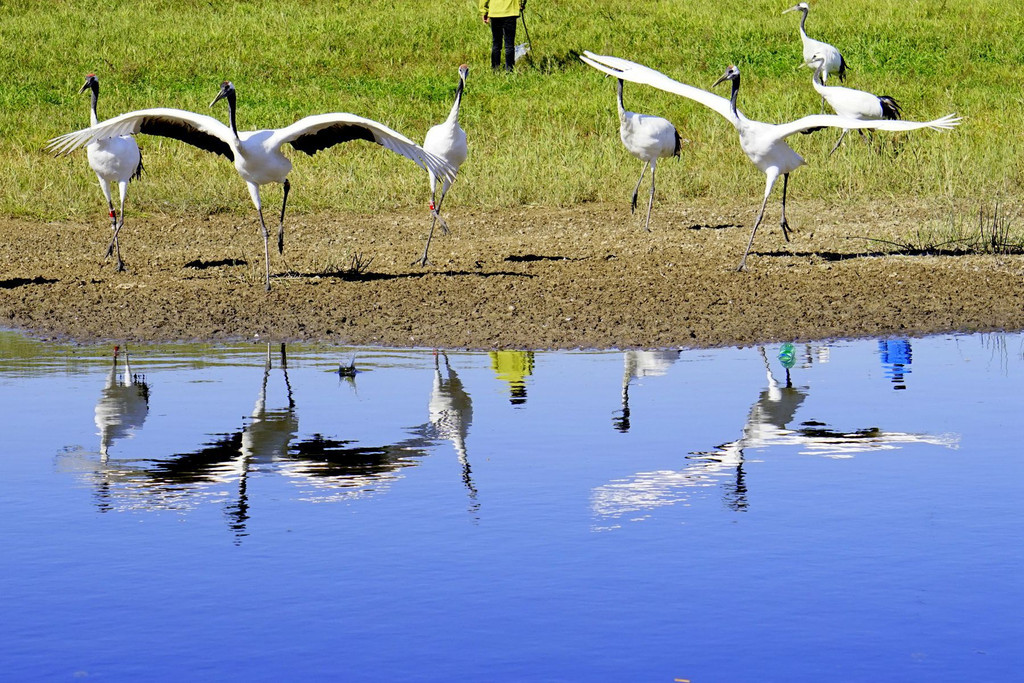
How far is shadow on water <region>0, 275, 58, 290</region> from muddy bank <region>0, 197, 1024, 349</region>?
0.03 m

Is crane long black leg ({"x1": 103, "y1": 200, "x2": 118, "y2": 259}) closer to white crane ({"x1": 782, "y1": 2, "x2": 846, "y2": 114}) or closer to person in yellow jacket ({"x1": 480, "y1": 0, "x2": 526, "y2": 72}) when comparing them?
white crane ({"x1": 782, "y1": 2, "x2": 846, "y2": 114})

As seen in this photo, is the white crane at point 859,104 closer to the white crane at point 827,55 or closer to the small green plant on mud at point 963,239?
the small green plant on mud at point 963,239

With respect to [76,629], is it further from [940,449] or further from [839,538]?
[940,449]

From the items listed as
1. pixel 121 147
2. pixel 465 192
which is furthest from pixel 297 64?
pixel 121 147

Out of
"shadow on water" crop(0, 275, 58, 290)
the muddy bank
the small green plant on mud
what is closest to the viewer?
the muddy bank

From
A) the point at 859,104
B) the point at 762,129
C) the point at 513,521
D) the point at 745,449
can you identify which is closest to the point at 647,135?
the point at 762,129

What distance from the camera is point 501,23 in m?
23.2

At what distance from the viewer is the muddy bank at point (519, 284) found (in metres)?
9.54

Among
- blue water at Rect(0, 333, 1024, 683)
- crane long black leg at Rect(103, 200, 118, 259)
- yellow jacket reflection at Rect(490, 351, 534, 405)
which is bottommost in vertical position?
blue water at Rect(0, 333, 1024, 683)

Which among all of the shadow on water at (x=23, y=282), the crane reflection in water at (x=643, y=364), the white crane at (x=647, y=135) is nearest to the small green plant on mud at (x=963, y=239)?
the white crane at (x=647, y=135)

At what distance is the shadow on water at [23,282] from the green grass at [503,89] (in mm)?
3255

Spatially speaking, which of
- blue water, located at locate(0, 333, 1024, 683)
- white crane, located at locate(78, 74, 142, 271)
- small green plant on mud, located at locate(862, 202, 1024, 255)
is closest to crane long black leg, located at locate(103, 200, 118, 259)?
white crane, located at locate(78, 74, 142, 271)

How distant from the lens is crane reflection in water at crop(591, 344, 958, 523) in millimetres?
5621

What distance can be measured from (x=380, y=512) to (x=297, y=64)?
18961mm
